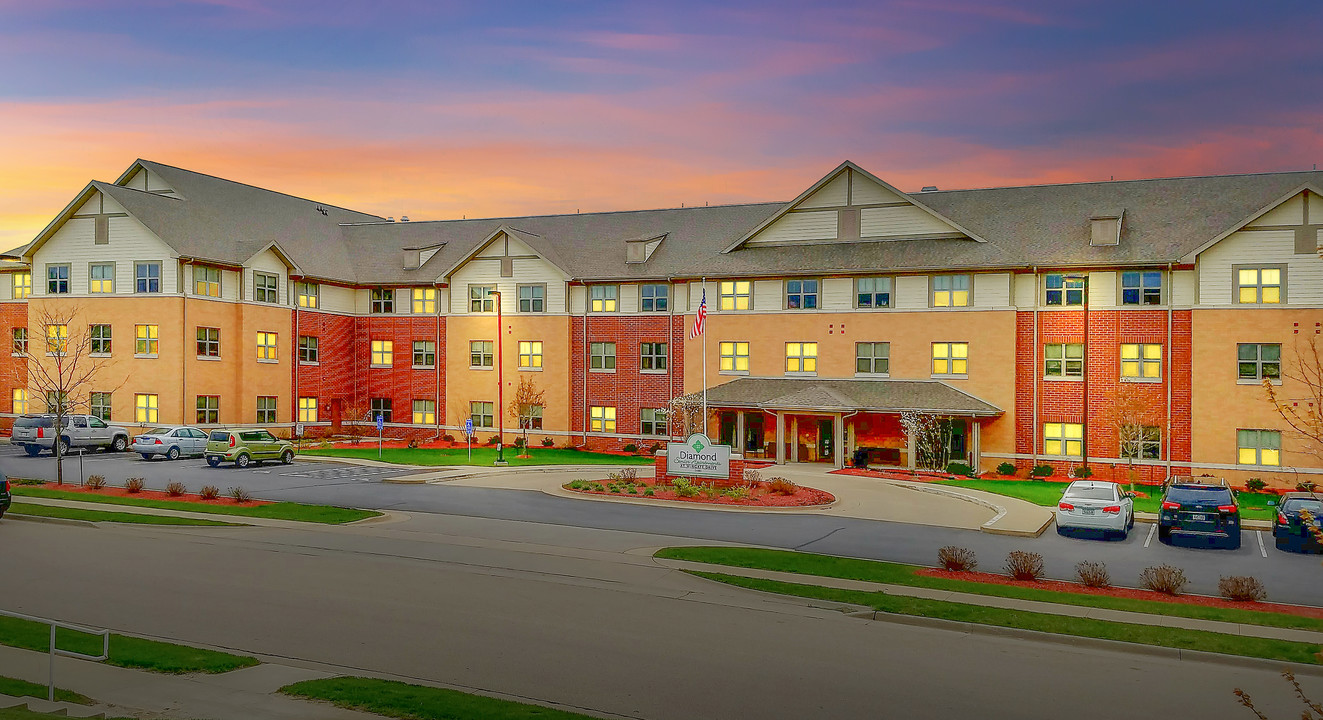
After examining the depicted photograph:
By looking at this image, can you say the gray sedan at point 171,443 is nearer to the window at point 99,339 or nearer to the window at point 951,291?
the window at point 99,339

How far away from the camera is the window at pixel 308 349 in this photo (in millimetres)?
53219

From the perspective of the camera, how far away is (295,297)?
5262cm

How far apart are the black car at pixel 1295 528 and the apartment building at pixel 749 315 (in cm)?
1415

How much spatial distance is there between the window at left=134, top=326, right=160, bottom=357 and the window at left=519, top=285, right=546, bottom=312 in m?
18.7

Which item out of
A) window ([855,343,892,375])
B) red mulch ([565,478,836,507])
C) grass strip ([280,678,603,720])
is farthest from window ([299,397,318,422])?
grass strip ([280,678,603,720])

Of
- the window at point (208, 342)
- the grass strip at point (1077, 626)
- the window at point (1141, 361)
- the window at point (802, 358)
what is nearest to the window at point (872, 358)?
the window at point (802, 358)

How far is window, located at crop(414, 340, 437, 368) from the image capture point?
2152 inches

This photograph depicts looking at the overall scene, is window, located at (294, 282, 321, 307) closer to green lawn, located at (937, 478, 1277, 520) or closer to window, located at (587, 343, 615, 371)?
window, located at (587, 343, 615, 371)

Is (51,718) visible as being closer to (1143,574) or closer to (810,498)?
(1143,574)

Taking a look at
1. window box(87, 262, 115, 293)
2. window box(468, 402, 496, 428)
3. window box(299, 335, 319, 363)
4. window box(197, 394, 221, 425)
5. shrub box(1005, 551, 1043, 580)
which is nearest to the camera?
shrub box(1005, 551, 1043, 580)

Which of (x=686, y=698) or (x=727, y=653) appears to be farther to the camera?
(x=727, y=653)

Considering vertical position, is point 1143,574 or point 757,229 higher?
point 757,229

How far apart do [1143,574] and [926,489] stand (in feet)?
57.3

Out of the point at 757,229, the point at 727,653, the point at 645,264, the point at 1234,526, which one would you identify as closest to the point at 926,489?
the point at 1234,526
